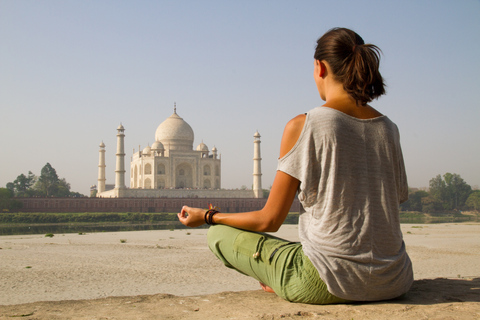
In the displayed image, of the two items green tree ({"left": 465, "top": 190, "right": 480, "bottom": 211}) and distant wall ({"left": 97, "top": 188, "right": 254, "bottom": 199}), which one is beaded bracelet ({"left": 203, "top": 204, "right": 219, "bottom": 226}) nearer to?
distant wall ({"left": 97, "top": 188, "right": 254, "bottom": 199})

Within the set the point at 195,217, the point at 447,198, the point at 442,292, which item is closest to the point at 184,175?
the point at 447,198

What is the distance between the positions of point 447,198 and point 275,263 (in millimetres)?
50138

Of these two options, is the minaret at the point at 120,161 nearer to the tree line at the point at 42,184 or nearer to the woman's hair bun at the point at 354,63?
the tree line at the point at 42,184

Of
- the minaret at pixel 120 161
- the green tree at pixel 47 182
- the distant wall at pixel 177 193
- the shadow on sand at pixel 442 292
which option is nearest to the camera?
the shadow on sand at pixel 442 292

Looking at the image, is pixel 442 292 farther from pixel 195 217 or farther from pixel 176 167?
pixel 176 167

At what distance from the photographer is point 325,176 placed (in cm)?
174

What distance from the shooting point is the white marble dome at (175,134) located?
38719mm

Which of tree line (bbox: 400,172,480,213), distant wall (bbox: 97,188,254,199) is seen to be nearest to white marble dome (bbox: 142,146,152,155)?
distant wall (bbox: 97,188,254,199)

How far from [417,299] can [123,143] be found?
33.3 meters

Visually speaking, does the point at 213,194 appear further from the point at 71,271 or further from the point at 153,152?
the point at 71,271

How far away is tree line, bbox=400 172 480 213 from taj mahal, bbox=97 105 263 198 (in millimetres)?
16235

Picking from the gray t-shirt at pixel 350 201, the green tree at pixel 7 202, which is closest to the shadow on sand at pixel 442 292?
the gray t-shirt at pixel 350 201

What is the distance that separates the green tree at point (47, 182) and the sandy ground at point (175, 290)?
1647 inches

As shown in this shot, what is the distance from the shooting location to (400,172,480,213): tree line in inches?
1700
